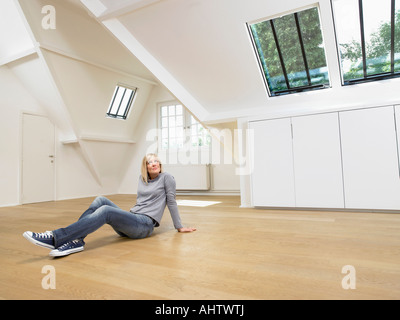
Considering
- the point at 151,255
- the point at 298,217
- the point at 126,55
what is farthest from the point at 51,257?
the point at 126,55

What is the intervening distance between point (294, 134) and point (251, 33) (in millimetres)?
1546

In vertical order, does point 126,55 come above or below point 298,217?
above

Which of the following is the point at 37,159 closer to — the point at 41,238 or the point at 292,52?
the point at 41,238

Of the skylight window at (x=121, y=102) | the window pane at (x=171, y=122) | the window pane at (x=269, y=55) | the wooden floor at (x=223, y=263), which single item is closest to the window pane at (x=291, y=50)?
the window pane at (x=269, y=55)

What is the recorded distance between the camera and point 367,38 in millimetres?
3656

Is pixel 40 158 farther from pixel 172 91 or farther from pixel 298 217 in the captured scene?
pixel 298 217

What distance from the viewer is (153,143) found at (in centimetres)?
769

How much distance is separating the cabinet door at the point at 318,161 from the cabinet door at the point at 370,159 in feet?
0.32

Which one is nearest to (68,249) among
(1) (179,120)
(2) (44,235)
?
(2) (44,235)

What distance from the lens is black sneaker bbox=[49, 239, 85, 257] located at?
1.97 meters

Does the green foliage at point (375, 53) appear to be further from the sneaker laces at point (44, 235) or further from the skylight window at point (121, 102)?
the skylight window at point (121, 102)

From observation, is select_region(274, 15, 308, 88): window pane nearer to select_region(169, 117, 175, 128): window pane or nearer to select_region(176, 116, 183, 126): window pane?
select_region(176, 116, 183, 126): window pane

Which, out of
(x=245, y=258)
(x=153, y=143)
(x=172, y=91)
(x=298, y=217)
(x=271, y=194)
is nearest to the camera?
(x=245, y=258)

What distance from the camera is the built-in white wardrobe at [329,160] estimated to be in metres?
3.55
